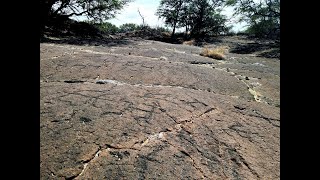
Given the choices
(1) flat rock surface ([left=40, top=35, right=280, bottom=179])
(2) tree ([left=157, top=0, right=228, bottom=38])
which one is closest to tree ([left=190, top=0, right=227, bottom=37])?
(2) tree ([left=157, top=0, right=228, bottom=38])

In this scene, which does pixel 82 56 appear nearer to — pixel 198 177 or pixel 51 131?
pixel 51 131

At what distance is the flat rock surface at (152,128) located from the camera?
1.23 meters

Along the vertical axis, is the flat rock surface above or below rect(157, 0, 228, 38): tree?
below

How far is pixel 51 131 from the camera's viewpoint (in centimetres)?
142

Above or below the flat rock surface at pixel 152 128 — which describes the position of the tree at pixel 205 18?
above

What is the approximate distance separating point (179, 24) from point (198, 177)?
51.4 feet

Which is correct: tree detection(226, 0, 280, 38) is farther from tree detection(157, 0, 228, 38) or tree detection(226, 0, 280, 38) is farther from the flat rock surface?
the flat rock surface

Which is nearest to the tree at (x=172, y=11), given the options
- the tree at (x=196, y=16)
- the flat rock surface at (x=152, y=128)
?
the tree at (x=196, y=16)

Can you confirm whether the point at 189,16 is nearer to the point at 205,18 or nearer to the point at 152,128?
the point at 205,18

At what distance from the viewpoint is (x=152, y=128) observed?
1.55 metres

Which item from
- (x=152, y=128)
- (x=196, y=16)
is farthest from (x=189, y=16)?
(x=152, y=128)

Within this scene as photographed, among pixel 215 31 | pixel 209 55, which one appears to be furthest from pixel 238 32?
pixel 209 55

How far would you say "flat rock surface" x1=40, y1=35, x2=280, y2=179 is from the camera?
1.23 m

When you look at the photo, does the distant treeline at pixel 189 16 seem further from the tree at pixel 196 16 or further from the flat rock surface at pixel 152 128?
the flat rock surface at pixel 152 128
